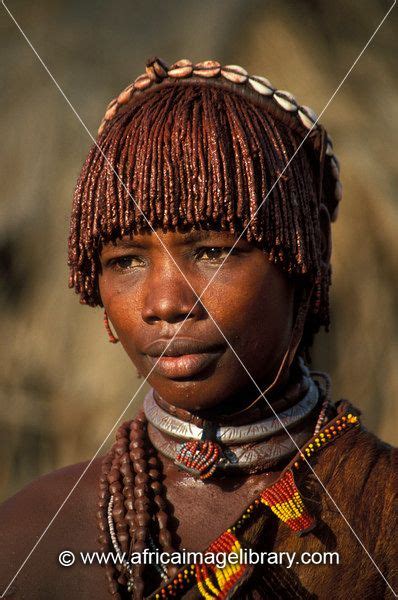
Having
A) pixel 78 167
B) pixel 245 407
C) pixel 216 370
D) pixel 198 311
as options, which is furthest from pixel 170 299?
pixel 78 167

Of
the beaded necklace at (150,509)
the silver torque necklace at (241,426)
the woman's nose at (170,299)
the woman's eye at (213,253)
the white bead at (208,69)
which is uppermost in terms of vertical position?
the white bead at (208,69)

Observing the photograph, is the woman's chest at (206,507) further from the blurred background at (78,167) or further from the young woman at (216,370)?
the blurred background at (78,167)

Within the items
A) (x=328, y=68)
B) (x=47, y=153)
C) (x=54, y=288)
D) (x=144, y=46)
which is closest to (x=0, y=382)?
(x=54, y=288)

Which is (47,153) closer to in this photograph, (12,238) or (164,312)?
(12,238)

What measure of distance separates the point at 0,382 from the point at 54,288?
50cm

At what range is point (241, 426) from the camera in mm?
2049

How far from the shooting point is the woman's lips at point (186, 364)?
6.28 feet

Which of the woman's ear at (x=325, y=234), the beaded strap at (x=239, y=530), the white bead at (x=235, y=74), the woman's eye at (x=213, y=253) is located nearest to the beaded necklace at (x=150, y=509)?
the beaded strap at (x=239, y=530)

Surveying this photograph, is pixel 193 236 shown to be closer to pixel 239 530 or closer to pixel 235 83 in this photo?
pixel 235 83

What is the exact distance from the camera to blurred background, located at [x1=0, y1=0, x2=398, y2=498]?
3977 millimetres

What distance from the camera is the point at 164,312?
1890mm

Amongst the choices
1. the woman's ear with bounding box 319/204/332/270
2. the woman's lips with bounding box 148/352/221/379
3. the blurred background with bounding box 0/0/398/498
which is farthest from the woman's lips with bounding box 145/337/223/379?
the blurred background with bounding box 0/0/398/498

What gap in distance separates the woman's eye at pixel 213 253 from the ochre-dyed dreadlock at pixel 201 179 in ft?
0.16

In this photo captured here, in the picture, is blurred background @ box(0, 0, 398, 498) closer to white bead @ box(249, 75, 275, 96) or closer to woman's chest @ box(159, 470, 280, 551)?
white bead @ box(249, 75, 275, 96)
